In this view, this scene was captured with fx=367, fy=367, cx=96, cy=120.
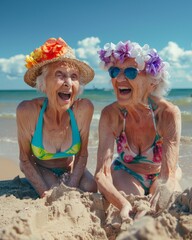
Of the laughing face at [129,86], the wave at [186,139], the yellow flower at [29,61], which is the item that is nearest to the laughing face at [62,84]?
the yellow flower at [29,61]

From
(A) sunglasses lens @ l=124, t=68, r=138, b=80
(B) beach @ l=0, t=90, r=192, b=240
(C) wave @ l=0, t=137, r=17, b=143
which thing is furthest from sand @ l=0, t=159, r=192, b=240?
(C) wave @ l=0, t=137, r=17, b=143

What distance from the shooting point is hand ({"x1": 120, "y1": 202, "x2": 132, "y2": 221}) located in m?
2.76

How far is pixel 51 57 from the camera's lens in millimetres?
3807

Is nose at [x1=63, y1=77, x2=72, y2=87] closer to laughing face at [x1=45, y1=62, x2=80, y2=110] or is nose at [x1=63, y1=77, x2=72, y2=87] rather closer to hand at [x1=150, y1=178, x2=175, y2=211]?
laughing face at [x1=45, y1=62, x2=80, y2=110]

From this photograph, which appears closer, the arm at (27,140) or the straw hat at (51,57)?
the straw hat at (51,57)

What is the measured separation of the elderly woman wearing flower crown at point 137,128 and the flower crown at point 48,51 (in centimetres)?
50

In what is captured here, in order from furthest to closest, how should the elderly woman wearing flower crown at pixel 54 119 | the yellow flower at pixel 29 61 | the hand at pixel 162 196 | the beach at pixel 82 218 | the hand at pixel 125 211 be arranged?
the yellow flower at pixel 29 61
the elderly woman wearing flower crown at pixel 54 119
the hand at pixel 162 196
the hand at pixel 125 211
the beach at pixel 82 218

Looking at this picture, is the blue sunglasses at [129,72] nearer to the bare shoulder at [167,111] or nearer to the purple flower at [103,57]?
the purple flower at [103,57]

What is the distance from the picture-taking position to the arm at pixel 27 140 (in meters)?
3.93

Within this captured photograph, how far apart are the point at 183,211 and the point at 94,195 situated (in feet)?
3.00

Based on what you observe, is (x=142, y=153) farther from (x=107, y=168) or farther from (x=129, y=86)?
(x=129, y=86)

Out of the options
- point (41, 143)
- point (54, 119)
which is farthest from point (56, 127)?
point (41, 143)

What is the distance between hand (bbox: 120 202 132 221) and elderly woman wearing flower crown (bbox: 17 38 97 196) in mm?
958

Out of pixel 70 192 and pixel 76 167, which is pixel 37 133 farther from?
pixel 70 192
